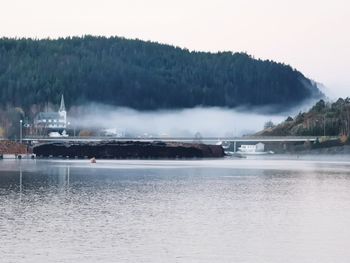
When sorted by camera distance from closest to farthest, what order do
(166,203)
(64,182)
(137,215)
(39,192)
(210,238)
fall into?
(210,238), (137,215), (166,203), (39,192), (64,182)

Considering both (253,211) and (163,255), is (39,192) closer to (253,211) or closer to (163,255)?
(253,211)

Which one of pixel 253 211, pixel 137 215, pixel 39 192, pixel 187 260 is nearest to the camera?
pixel 187 260

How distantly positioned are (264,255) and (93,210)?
20853mm

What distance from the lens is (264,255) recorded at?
38125 millimetres

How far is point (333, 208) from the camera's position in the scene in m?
59.2

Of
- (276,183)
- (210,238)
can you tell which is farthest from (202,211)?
(276,183)

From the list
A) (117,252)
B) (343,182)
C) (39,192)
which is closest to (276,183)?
(343,182)

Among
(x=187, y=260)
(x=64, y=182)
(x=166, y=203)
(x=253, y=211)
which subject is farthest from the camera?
(x=64, y=182)

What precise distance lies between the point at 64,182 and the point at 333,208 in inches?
1475

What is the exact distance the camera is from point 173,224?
160ft

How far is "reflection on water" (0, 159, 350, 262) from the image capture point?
38344mm

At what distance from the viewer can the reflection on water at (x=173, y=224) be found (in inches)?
1510

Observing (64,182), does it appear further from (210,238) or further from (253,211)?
(210,238)

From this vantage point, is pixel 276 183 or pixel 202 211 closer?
pixel 202 211
